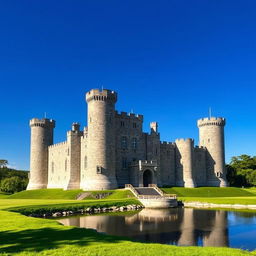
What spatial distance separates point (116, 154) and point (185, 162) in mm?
17184

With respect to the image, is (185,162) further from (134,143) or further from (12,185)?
(12,185)

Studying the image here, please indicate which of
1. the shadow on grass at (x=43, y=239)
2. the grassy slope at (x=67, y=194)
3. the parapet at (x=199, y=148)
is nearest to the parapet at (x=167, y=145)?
the parapet at (x=199, y=148)

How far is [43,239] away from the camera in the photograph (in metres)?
16.0

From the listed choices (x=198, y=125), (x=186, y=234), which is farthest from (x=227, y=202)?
(x=198, y=125)

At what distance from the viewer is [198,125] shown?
75000 mm

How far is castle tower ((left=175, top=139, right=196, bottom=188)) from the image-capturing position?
67.1 m

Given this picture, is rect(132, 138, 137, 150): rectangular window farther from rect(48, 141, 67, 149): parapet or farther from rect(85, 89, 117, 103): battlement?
rect(48, 141, 67, 149): parapet

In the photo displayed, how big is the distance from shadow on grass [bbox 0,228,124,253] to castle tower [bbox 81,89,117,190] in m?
34.1

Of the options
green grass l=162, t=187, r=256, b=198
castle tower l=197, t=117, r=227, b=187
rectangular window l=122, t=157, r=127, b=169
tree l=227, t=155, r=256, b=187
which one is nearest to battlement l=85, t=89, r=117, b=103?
rectangular window l=122, t=157, r=127, b=169

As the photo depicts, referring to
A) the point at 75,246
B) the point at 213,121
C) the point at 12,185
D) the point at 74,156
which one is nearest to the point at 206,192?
the point at 213,121

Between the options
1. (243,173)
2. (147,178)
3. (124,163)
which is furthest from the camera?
(243,173)

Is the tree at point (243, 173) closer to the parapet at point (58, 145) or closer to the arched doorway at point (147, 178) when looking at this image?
the arched doorway at point (147, 178)

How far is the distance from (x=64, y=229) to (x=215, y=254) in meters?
9.87

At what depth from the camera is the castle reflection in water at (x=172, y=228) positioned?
67.5 ft
